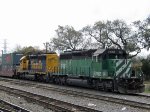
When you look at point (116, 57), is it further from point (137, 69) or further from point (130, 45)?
point (130, 45)

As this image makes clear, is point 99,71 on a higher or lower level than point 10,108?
higher

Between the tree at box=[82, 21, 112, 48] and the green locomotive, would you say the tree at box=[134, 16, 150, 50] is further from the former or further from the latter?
the green locomotive

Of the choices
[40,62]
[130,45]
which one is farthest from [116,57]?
[130,45]

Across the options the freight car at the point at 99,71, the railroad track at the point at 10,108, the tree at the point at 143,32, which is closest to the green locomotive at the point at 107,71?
the freight car at the point at 99,71

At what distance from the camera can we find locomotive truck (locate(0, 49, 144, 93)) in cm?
2112

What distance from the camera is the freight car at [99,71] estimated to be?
2111cm

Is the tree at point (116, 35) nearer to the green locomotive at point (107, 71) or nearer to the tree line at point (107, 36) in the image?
the tree line at point (107, 36)

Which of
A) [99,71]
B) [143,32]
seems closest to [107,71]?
[99,71]

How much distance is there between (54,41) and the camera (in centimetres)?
7475

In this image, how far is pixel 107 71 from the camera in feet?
73.0

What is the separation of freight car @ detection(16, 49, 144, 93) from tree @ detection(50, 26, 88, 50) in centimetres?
4290

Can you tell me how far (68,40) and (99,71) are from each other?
52255mm

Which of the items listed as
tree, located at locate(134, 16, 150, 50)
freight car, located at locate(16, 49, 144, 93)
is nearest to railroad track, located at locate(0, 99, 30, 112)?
freight car, located at locate(16, 49, 144, 93)

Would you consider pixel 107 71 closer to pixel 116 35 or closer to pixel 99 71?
pixel 99 71
